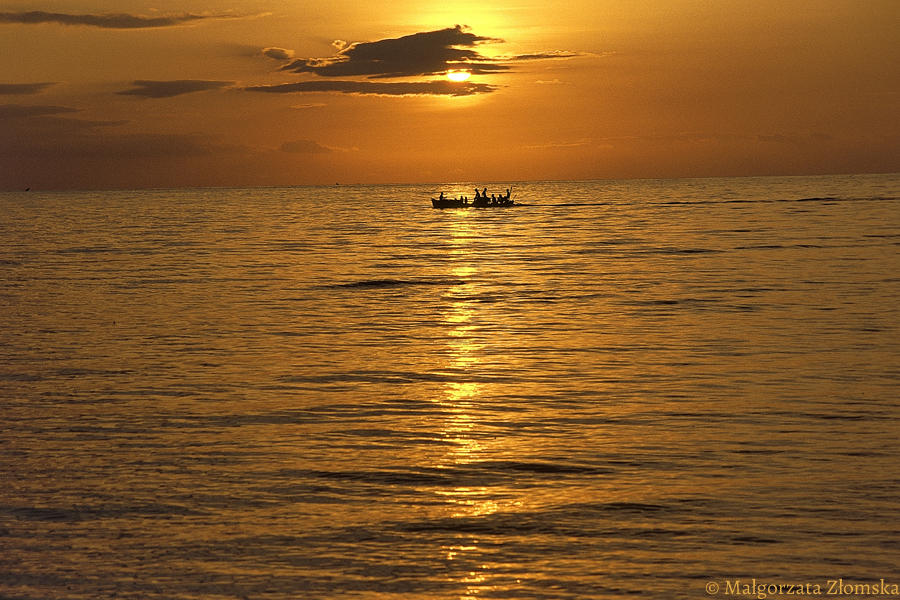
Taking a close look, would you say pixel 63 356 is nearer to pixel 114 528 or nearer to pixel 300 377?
pixel 300 377

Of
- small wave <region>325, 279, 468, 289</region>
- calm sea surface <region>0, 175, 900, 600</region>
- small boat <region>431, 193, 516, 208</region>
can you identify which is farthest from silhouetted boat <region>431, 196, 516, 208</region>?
calm sea surface <region>0, 175, 900, 600</region>

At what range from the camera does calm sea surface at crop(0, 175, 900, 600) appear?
935 centimetres

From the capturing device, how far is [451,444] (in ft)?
44.7

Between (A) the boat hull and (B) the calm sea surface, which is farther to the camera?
(A) the boat hull

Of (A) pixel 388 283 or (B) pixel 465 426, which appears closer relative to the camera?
(B) pixel 465 426

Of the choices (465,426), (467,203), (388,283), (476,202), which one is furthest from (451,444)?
(467,203)

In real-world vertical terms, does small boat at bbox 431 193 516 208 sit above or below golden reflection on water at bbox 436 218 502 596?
above

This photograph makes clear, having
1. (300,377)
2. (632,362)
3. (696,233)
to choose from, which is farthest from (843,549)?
(696,233)

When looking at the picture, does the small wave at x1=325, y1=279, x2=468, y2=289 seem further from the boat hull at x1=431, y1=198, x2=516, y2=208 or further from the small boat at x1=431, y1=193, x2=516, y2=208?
the boat hull at x1=431, y1=198, x2=516, y2=208

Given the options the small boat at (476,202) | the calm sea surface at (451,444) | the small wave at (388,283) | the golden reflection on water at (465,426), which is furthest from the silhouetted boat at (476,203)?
the golden reflection on water at (465,426)

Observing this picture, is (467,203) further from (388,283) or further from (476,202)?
(388,283)

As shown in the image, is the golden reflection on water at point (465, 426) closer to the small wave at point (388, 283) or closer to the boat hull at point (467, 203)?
the small wave at point (388, 283)

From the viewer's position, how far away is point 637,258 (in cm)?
4750

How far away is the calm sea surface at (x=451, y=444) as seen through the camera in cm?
935
